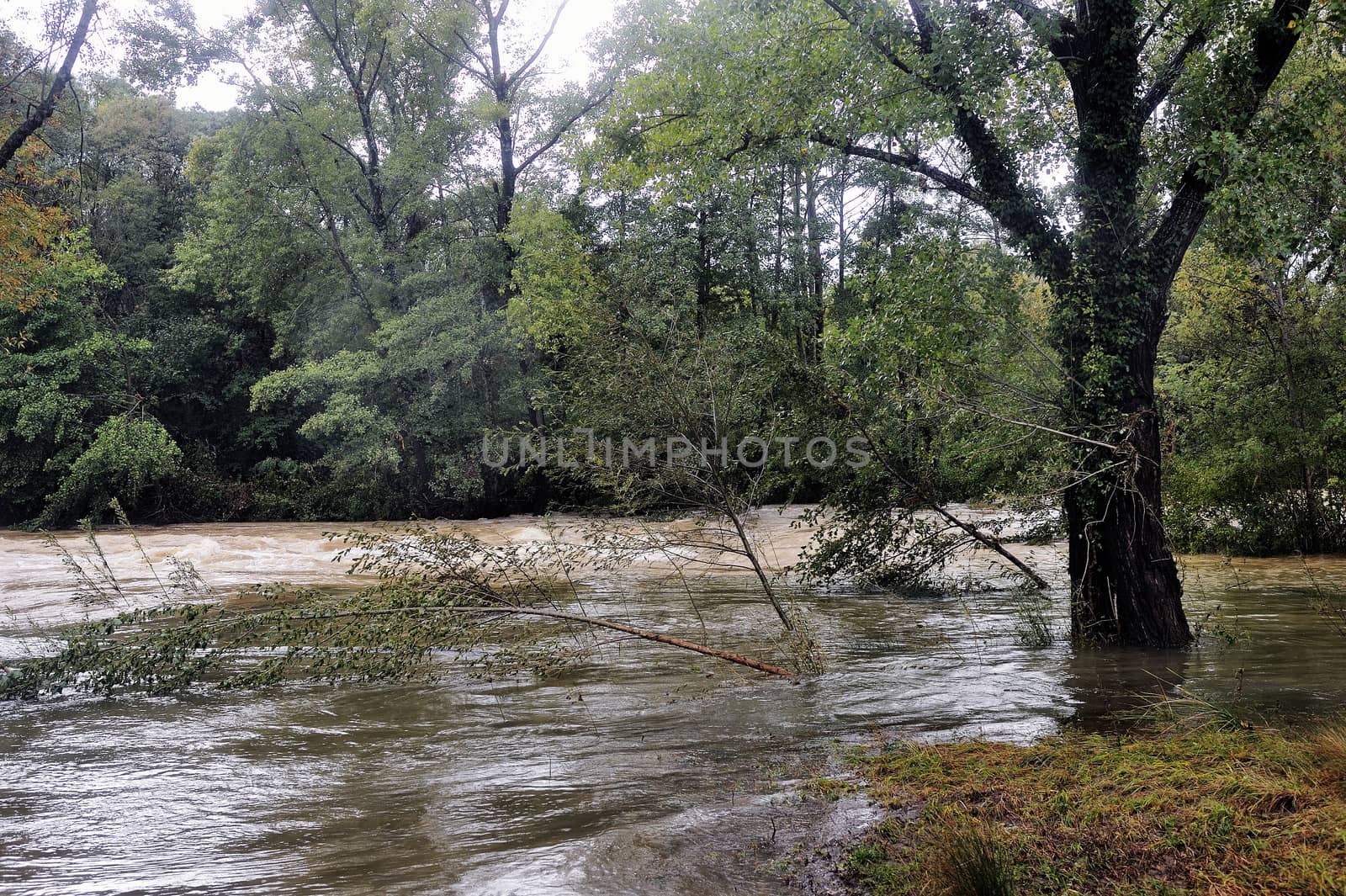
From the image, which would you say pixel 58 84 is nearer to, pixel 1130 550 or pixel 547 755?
pixel 547 755

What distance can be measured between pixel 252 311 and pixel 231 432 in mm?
5165

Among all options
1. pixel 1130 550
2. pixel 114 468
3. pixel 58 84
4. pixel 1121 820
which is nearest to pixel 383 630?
pixel 1121 820

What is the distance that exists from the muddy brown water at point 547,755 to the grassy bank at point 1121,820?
1.66 feet

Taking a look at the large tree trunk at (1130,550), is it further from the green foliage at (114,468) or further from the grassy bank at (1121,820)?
the green foliage at (114,468)

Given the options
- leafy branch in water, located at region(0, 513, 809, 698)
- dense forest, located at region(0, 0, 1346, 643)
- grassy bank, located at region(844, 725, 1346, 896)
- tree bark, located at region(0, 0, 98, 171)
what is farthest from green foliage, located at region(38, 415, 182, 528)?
grassy bank, located at region(844, 725, 1346, 896)

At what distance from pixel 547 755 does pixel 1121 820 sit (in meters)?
3.57

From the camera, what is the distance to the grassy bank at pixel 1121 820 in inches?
136

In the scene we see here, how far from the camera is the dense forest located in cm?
873

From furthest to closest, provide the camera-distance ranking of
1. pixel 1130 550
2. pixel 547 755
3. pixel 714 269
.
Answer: pixel 714 269 → pixel 1130 550 → pixel 547 755

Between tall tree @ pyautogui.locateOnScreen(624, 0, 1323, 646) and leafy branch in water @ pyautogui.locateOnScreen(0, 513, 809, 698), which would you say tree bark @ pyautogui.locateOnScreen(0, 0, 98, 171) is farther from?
tall tree @ pyautogui.locateOnScreen(624, 0, 1323, 646)

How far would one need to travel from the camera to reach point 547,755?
6223 mm

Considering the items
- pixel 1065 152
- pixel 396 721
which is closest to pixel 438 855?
pixel 396 721

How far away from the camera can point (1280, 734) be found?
5.18 metres

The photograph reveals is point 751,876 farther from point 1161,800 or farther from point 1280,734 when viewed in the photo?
point 1280,734
